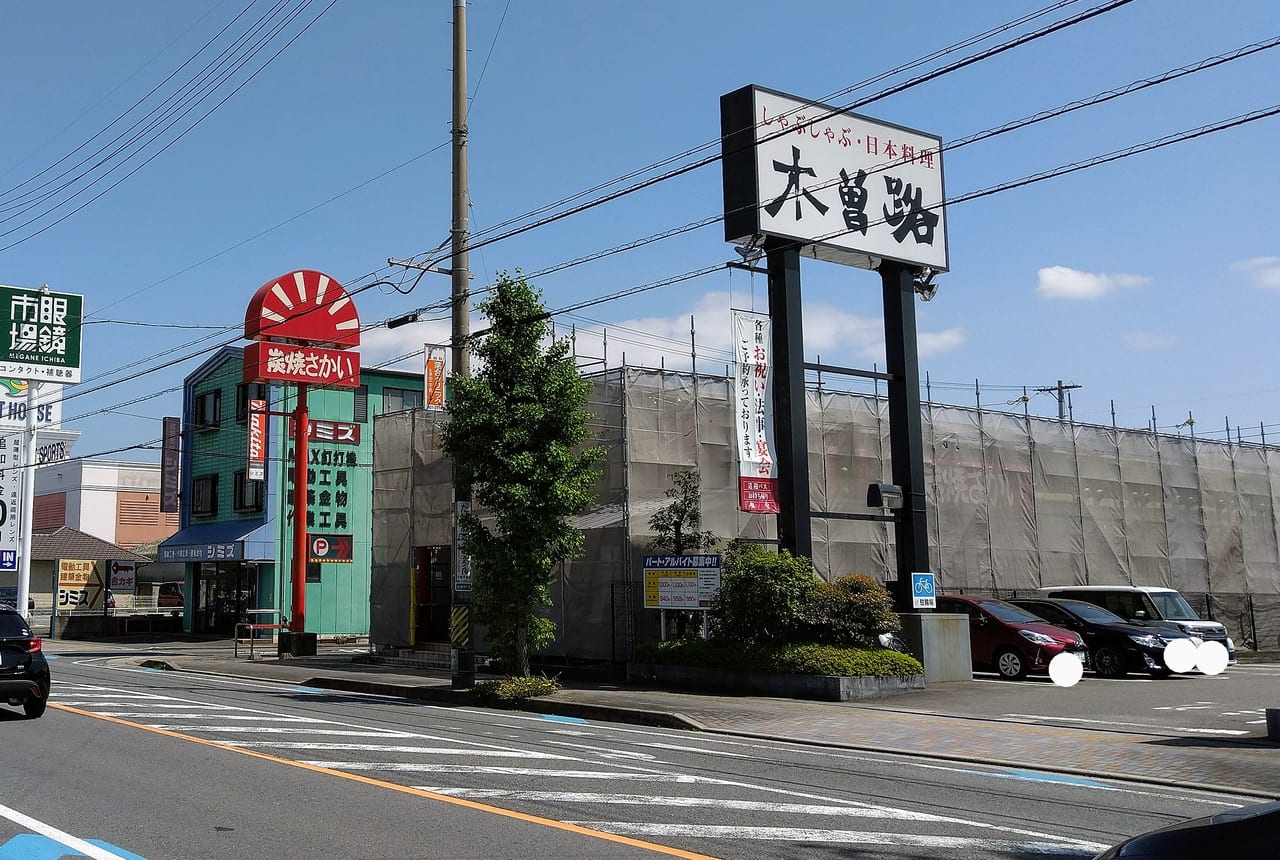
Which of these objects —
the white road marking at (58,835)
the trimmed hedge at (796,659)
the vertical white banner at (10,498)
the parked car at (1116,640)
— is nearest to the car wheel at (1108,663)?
the parked car at (1116,640)

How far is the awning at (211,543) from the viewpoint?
131 feet

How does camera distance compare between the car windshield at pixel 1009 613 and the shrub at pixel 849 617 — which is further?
the car windshield at pixel 1009 613

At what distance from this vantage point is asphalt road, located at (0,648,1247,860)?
7320mm

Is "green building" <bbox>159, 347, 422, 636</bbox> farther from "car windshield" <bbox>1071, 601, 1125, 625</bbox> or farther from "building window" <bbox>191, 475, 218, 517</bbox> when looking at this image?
"car windshield" <bbox>1071, 601, 1125, 625</bbox>

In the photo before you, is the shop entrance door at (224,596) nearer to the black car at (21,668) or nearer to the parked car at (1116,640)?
the black car at (21,668)

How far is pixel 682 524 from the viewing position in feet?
75.6

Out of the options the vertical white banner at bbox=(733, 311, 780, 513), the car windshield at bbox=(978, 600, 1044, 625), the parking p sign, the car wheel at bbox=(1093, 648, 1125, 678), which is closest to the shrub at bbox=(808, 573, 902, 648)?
the parking p sign

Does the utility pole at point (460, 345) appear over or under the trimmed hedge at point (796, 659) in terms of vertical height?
over

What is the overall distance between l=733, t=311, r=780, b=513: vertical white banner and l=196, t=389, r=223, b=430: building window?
28641 mm

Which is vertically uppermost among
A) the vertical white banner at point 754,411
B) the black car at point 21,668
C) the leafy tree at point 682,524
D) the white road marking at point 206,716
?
the vertical white banner at point 754,411

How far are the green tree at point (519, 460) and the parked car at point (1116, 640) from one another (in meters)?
10.5

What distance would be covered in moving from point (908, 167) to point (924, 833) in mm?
17269

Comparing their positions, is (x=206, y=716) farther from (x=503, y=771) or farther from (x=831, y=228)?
(x=831, y=228)

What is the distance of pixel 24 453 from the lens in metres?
43.6
